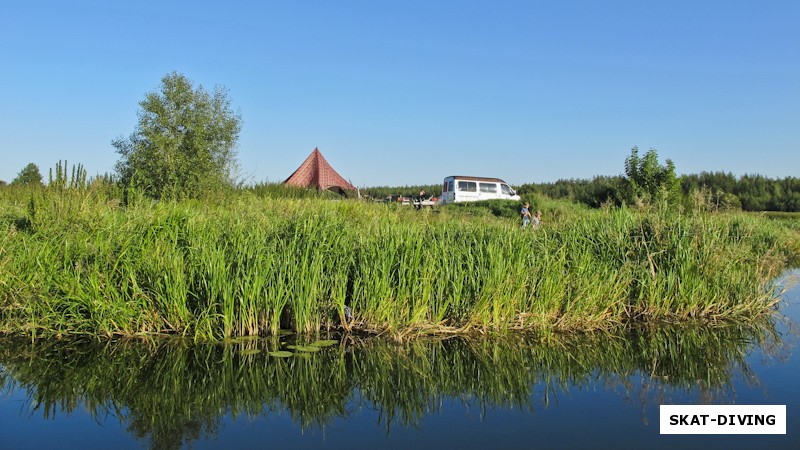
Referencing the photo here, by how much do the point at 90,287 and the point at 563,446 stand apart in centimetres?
546

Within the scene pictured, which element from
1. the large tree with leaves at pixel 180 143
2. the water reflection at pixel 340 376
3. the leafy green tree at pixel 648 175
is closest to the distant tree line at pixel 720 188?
the leafy green tree at pixel 648 175

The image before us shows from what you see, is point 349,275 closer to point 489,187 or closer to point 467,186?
point 467,186

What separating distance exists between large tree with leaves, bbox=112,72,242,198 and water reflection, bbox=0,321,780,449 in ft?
48.1

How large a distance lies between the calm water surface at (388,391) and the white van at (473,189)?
2594cm

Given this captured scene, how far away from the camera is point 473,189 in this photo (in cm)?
3450

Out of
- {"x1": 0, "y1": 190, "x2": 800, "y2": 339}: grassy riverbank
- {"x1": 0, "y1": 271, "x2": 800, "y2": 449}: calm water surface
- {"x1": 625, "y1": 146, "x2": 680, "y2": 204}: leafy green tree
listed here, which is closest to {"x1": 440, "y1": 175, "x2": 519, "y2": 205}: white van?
{"x1": 625, "y1": 146, "x2": 680, "y2": 204}: leafy green tree

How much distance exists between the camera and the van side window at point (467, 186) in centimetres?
3428

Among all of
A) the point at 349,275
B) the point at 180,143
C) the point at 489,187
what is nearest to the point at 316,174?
the point at 489,187

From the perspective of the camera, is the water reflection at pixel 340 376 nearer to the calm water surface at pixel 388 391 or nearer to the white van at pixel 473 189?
the calm water surface at pixel 388 391

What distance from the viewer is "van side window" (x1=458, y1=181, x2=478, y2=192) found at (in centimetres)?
3428

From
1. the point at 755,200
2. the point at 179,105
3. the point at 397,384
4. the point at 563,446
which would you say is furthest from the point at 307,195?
the point at 755,200

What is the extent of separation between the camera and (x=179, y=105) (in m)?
23.9

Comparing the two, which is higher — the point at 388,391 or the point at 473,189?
the point at 473,189

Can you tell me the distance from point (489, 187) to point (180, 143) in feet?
56.6
